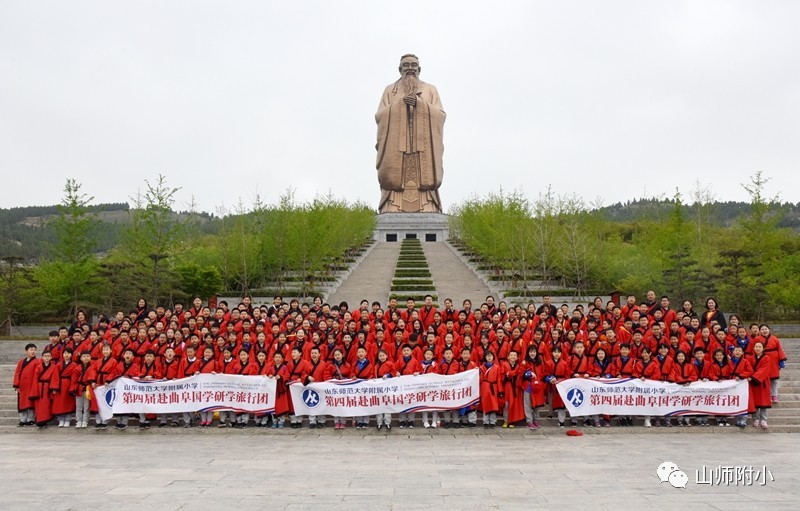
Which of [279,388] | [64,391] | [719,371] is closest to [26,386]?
[64,391]

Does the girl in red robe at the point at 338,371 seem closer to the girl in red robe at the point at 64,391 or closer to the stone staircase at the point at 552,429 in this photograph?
the stone staircase at the point at 552,429

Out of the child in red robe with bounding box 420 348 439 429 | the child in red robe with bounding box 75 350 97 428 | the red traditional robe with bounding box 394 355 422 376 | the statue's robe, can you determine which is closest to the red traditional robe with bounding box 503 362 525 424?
the child in red robe with bounding box 420 348 439 429

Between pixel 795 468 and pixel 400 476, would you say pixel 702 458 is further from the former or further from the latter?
pixel 400 476

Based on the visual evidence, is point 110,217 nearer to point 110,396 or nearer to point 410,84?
point 410,84

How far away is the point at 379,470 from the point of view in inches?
288

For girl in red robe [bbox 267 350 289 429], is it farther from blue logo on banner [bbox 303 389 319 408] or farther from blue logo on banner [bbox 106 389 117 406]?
blue logo on banner [bbox 106 389 117 406]

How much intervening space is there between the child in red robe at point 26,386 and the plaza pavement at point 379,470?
0.62m

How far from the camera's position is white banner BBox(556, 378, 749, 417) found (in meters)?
9.85

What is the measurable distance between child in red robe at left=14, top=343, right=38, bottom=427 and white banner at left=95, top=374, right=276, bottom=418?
3.85 feet

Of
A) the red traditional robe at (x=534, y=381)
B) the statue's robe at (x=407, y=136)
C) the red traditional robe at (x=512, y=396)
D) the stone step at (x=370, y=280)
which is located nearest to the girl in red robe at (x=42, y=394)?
the red traditional robe at (x=512, y=396)

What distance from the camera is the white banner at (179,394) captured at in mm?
10031

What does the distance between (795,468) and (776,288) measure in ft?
43.2

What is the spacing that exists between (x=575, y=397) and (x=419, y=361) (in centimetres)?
239

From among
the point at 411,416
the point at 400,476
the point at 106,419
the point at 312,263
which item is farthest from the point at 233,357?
the point at 312,263
